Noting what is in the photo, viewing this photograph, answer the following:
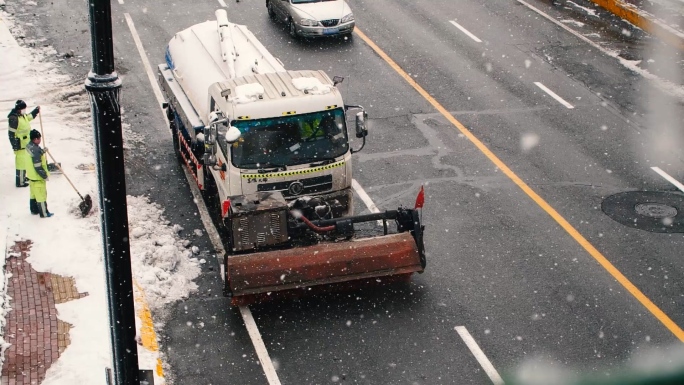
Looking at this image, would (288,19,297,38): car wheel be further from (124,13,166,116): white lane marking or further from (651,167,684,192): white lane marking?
(651,167,684,192): white lane marking

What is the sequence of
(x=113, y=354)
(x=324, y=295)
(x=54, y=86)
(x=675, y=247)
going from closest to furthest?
(x=113, y=354), (x=324, y=295), (x=675, y=247), (x=54, y=86)

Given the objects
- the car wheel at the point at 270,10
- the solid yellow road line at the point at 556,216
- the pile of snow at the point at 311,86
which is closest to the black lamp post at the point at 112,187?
the pile of snow at the point at 311,86

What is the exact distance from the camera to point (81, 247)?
563 inches

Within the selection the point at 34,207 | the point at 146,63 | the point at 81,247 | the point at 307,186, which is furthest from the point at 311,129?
the point at 146,63

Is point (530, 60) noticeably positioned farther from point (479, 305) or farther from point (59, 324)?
point (59, 324)

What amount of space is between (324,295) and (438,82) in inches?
365

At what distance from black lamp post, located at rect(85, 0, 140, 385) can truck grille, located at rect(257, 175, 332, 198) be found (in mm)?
6512

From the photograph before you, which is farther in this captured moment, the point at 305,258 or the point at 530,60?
the point at 530,60

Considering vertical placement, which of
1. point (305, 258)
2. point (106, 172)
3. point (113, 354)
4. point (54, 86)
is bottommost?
point (54, 86)

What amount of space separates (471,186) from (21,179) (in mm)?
7496

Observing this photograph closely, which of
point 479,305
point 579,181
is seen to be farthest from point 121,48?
point 479,305

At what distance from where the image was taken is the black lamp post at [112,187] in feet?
20.7

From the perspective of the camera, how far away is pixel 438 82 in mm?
21328

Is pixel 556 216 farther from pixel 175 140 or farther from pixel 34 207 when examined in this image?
pixel 34 207
